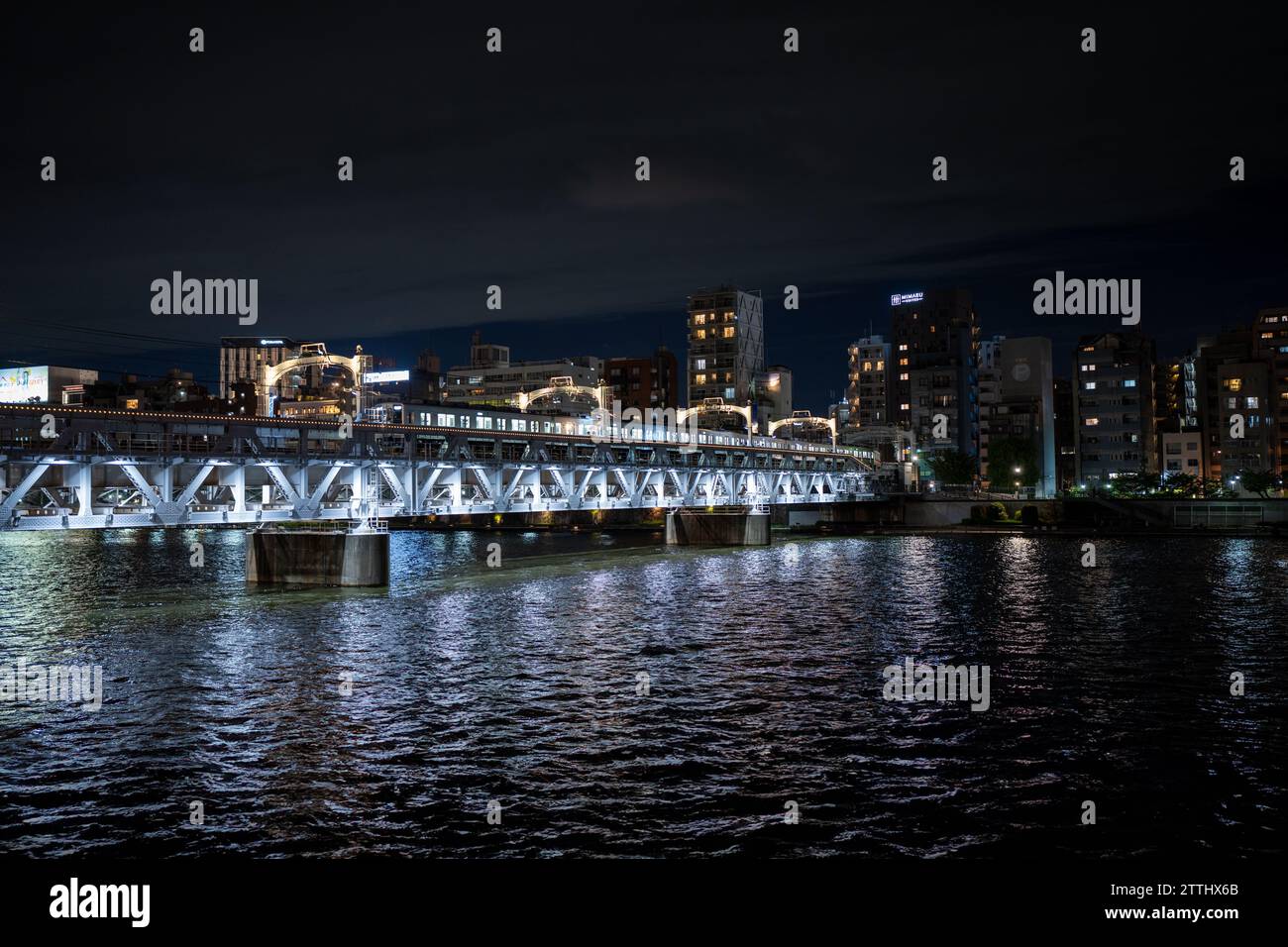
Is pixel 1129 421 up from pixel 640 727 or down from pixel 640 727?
up

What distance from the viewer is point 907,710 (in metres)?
26.1

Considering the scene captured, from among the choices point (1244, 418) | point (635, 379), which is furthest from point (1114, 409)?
point (635, 379)

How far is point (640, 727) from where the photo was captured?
2402cm

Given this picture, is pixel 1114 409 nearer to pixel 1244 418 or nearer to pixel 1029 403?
pixel 1029 403

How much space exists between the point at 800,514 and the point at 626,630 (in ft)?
370

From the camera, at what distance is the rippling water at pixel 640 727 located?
55.2 ft
